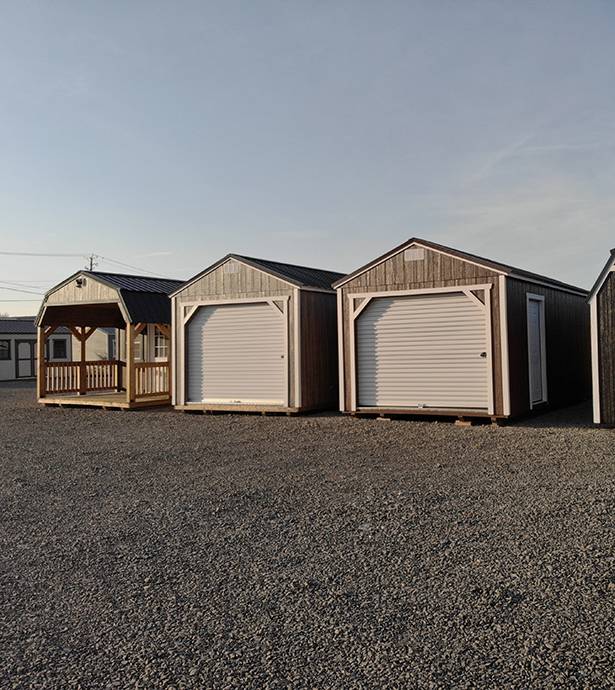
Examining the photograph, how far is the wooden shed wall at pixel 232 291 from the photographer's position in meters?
13.7

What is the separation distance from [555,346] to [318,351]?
530 cm

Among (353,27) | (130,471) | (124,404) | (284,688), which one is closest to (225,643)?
(284,688)

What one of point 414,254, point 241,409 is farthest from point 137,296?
point 414,254

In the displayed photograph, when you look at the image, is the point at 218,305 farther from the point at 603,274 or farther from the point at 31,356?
the point at 31,356

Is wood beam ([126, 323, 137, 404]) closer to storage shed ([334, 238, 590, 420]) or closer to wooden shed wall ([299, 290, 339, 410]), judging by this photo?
wooden shed wall ([299, 290, 339, 410])

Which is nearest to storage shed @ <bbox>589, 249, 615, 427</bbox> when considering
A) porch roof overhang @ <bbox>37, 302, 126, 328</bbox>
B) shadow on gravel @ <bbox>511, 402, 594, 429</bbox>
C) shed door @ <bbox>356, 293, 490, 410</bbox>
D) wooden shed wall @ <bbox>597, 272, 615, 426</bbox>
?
wooden shed wall @ <bbox>597, 272, 615, 426</bbox>

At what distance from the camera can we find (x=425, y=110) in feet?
43.9

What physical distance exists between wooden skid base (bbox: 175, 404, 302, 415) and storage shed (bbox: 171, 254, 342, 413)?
2 centimetres

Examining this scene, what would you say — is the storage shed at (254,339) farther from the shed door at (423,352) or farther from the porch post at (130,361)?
the shed door at (423,352)

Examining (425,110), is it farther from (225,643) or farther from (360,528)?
(225,643)

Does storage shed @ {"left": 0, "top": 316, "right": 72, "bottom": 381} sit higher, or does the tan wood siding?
the tan wood siding

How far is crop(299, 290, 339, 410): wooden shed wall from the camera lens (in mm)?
13711

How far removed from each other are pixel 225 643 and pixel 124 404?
514 inches

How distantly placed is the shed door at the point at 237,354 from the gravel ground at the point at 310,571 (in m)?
5.36
